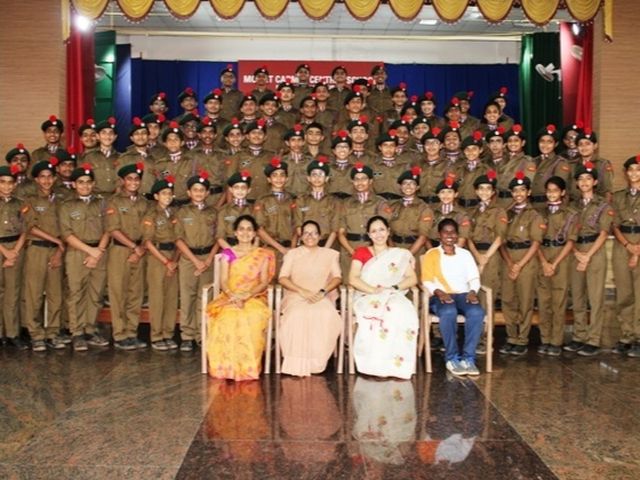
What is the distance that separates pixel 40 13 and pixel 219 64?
5.19m

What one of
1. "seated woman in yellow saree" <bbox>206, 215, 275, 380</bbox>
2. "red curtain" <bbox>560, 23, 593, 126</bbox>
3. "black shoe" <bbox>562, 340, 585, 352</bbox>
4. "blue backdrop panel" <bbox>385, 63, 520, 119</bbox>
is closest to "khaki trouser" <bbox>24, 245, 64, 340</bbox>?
"seated woman in yellow saree" <bbox>206, 215, 275, 380</bbox>

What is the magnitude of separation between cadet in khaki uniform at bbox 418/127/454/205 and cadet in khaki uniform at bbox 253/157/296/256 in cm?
119

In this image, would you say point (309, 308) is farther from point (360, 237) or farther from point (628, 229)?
point (628, 229)

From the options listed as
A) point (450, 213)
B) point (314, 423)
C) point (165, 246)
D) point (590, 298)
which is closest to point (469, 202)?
point (450, 213)

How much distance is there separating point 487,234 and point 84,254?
307 centimetres

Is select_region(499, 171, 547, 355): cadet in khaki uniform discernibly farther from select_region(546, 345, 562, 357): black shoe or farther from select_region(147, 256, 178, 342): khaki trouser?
select_region(147, 256, 178, 342): khaki trouser

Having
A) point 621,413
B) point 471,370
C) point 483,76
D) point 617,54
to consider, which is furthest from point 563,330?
point 483,76

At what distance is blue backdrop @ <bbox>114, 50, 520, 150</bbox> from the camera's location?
1192 centimetres

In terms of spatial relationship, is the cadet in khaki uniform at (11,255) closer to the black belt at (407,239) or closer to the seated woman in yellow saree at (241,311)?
the seated woman in yellow saree at (241,311)

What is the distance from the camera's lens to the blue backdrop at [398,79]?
1192cm

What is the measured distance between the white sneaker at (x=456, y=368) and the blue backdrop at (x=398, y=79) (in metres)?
7.73

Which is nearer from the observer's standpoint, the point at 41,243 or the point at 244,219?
the point at 244,219

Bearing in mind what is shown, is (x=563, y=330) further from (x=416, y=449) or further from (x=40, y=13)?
(x=40, y=13)

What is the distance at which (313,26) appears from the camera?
36.7ft
